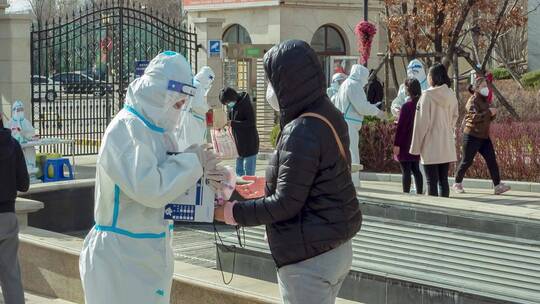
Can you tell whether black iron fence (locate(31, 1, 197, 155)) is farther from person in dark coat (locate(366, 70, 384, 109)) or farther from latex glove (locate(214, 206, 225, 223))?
latex glove (locate(214, 206, 225, 223))

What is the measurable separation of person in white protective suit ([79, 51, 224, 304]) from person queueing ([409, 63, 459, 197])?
7.27 metres

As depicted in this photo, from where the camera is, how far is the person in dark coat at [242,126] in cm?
1470

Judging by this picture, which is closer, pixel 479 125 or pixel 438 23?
pixel 479 125

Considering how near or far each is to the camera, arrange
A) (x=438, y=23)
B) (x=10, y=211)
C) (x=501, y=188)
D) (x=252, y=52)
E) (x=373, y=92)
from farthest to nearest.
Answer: (x=252, y=52), (x=438, y=23), (x=373, y=92), (x=501, y=188), (x=10, y=211)

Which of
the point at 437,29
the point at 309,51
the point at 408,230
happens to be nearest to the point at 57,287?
the point at 408,230

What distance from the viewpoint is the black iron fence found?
789 inches

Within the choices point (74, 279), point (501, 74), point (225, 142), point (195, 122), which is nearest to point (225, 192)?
point (74, 279)

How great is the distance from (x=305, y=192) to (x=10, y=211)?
348cm

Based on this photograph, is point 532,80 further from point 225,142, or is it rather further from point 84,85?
point 225,142

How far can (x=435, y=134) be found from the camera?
39.8ft

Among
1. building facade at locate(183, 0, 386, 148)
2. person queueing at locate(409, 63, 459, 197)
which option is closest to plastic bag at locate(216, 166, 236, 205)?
person queueing at locate(409, 63, 459, 197)

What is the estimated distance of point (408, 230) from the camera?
7219 mm

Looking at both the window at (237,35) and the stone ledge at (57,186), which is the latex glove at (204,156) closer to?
the stone ledge at (57,186)

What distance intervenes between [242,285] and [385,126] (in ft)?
35.7
